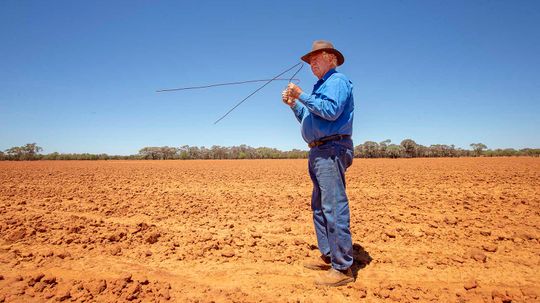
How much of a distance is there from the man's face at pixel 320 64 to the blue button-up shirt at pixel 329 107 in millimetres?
57

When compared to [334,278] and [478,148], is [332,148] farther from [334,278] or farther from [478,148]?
[478,148]

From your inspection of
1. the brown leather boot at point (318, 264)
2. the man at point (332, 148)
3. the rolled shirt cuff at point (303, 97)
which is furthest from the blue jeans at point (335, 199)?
the rolled shirt cuff at point (303, 97)

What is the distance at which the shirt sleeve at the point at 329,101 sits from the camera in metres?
2.48

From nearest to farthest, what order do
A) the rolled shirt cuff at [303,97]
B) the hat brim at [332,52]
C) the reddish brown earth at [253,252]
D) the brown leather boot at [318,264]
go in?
the reddish brown earth at [253,252] < the rolled shirt cuff at [303,97] < the hat brim at [332,52] < the brown leather boot at [318,264]

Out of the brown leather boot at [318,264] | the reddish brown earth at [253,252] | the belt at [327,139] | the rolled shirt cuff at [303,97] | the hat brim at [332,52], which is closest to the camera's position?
the reddish brown earth at [253,252]

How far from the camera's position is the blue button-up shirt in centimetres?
249

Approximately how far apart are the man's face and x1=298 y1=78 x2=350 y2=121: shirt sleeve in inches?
12.1

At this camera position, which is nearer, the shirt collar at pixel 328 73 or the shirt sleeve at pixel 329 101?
the shirt sleeve at pixel 329 101

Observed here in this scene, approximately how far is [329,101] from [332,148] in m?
0.46

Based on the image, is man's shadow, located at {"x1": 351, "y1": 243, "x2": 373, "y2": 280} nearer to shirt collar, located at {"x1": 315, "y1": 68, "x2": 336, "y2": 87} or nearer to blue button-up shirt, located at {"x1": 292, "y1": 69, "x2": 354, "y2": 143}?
blue button-up shirt, located at {"x1": 292, "y1": 69, "x2": 354, "y2": 143}

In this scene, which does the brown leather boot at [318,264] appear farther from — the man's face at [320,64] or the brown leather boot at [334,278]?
the man's face at [320,64]

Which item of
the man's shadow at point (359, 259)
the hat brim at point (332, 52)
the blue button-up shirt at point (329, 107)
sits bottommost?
the man's shadow at point (359, 259)

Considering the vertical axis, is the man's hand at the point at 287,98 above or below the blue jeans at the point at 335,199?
above

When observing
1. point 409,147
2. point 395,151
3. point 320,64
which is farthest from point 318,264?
point 409,147
